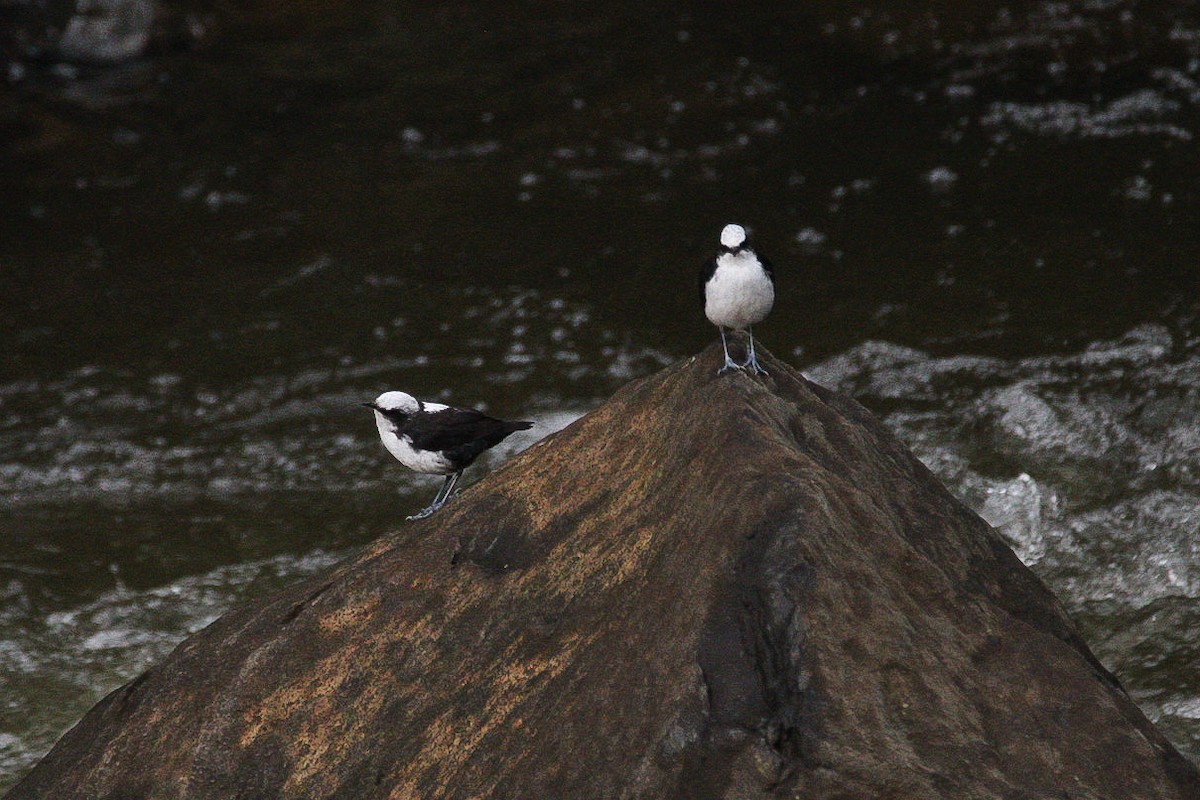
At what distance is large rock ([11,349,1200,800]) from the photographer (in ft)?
10.4

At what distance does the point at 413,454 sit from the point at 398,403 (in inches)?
9.1

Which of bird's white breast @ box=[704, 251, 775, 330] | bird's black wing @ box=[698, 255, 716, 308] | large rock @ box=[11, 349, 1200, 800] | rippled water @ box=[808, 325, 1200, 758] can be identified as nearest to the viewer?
large rock @ box=[11, 349, 1200, 800]

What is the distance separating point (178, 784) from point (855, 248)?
24.0 feet

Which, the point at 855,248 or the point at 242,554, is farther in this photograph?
the point at 855,248

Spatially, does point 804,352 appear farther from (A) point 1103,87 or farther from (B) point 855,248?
(A) point 1103,87

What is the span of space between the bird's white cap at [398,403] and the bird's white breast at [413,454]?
0.07 meters

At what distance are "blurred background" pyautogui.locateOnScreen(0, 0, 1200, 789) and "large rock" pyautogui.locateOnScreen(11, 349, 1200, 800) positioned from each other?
2.20 meters

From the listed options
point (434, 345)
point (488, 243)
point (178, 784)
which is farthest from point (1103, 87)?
point (178, 784)

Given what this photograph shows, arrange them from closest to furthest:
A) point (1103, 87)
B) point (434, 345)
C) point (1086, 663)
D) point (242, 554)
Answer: point (1086, 663)
point (242, 554)
point (434, 345)
point (1103, 87)

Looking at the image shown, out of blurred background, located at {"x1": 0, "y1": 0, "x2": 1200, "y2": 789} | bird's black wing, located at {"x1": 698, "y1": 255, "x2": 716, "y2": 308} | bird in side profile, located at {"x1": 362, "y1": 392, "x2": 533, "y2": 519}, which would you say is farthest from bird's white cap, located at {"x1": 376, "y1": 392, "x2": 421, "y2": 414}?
blurred background, located at {"x1": 0, "y1": 0, "x2": 1200, "y2": 789}

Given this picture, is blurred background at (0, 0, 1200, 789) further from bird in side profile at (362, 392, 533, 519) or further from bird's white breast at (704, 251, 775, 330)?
bird's white breast at (704, 251, 775, 330)

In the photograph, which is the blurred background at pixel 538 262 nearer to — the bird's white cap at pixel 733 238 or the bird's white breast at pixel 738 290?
the bird's white breast at pixel 738 290

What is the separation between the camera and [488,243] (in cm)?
1080

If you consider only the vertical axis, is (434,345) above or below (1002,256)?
below
